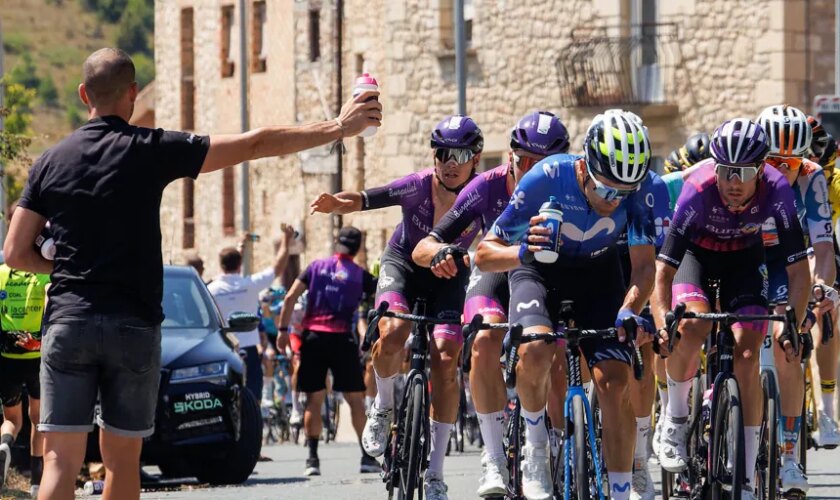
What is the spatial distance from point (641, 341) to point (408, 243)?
282 cm

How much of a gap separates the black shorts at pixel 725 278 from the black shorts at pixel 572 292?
1.08 m

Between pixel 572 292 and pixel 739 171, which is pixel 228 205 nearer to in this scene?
pixel 739 171

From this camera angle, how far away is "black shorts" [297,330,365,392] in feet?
61.0

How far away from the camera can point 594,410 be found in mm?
10227

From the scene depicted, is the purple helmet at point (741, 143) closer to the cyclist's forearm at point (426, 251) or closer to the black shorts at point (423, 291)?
the cyclist's forearm at point (426, 251)

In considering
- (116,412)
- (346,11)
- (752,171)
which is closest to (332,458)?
(752,171)

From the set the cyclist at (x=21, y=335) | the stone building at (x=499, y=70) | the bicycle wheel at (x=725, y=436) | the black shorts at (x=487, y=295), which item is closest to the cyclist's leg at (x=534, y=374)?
the bicycle wheel at (x=725, y=436)

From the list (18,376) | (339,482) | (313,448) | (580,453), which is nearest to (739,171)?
(580,453)

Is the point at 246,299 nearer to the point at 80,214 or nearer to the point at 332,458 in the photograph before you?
the point at 332,458

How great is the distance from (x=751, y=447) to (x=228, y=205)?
4552 cm

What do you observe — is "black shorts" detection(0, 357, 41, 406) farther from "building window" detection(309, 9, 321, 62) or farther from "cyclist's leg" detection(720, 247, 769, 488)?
"building window" detection(309, 9, 321, 62)

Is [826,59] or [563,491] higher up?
[826,59]

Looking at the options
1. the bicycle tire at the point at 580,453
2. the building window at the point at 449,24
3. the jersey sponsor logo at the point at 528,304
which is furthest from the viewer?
the building window at the point at 449,24

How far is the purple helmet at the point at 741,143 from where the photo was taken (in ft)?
35.0
